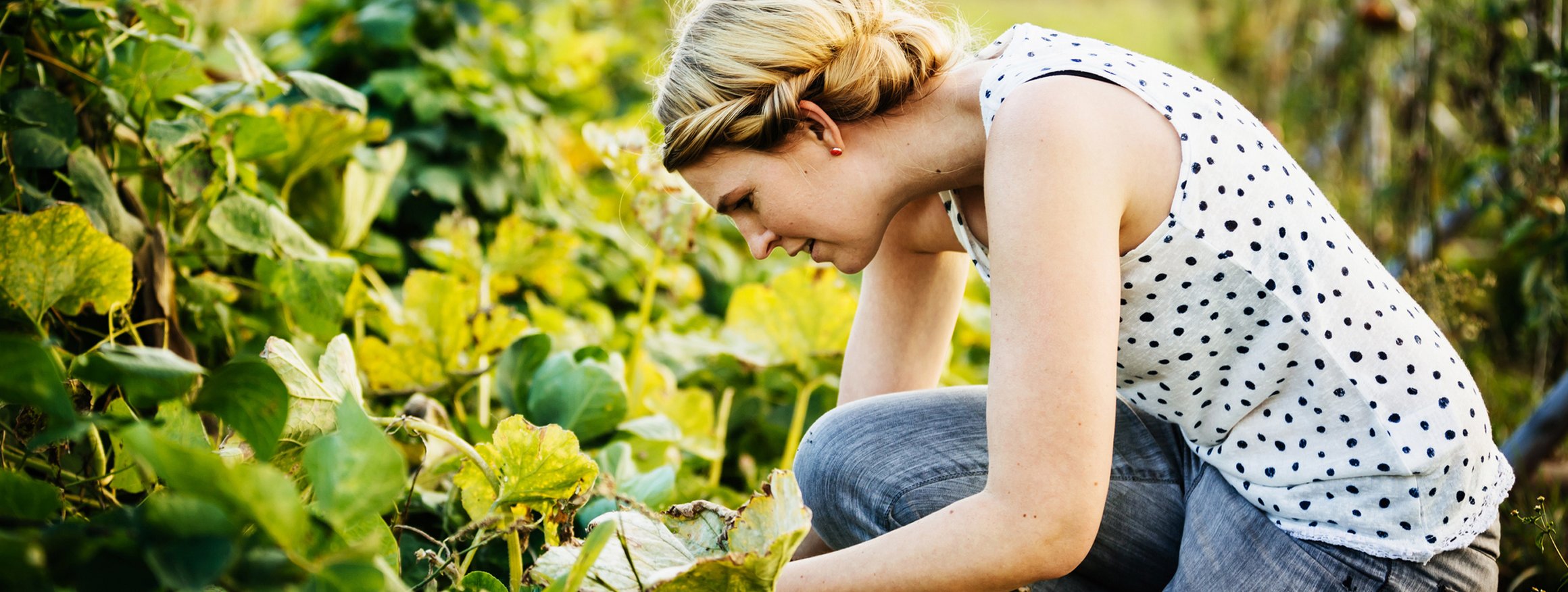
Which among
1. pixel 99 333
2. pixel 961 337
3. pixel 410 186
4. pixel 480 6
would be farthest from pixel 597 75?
pixel 99 333

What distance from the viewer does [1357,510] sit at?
111 cm

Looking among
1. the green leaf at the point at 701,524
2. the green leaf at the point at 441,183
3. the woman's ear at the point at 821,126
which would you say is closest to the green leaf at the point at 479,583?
the green leaf at the point at 701,524

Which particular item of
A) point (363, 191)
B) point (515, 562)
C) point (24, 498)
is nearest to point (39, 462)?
point (24, 498)

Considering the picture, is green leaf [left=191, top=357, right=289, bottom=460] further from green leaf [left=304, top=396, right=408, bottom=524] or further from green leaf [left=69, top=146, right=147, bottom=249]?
green leaf [left=69, top=146, right=147, bottom=249]

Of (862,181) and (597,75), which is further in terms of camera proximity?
(597,75)

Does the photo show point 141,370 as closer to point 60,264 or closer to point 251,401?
point 251,401

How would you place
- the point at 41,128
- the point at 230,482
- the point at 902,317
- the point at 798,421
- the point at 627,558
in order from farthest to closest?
the point at 798,421, the point at 902,317, the point at 41,128, the point at 627,558, the point at 230,482

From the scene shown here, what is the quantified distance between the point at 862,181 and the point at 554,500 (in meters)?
0.45

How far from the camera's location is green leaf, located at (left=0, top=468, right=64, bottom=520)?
696 millimetres

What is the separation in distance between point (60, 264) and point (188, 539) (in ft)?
1.95

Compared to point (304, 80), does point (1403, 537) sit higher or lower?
lower

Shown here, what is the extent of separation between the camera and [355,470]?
0.66 m

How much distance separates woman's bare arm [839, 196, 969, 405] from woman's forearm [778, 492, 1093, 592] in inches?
21.9

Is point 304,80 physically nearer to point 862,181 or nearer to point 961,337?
point 862,181
